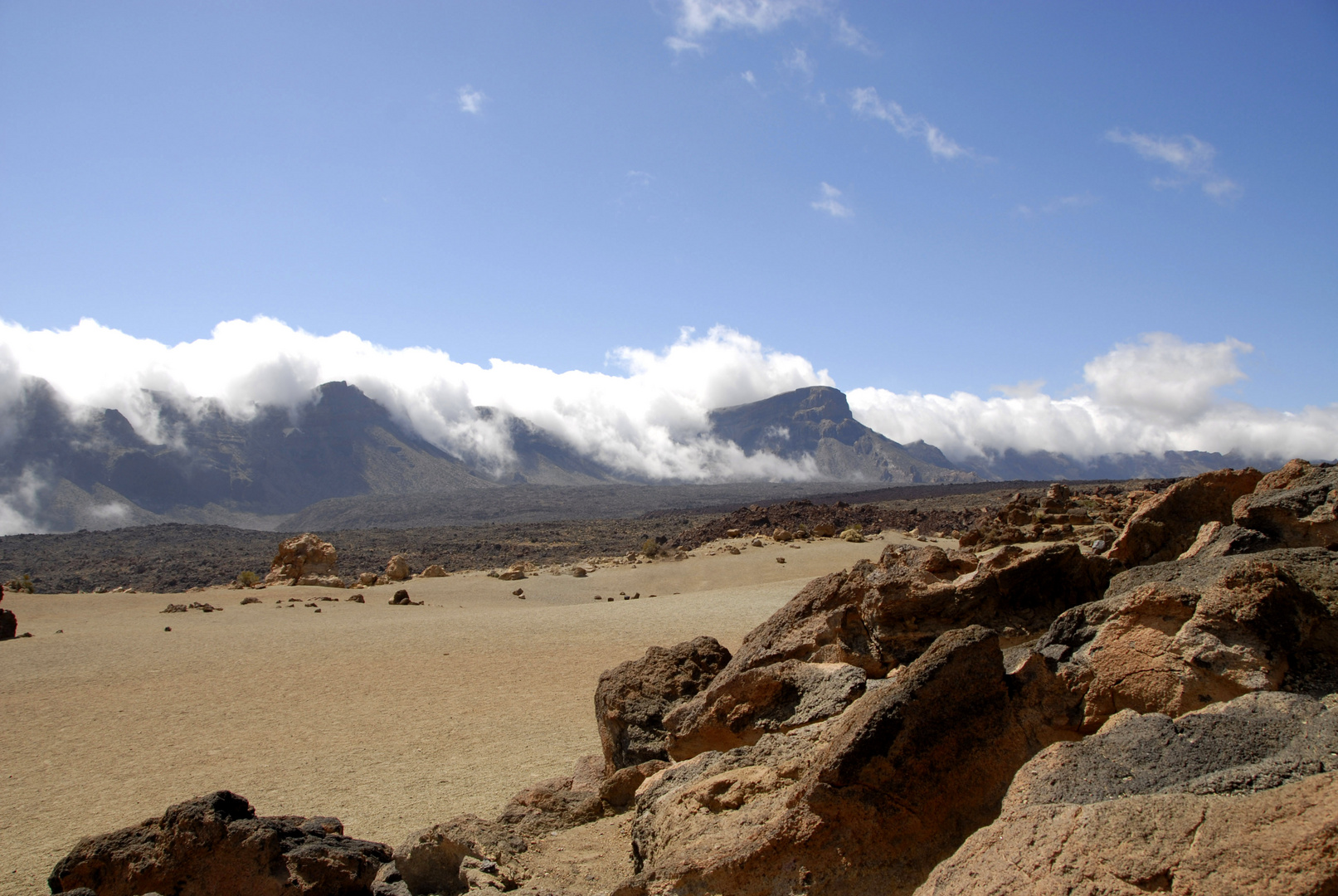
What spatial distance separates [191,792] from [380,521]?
9476 cm

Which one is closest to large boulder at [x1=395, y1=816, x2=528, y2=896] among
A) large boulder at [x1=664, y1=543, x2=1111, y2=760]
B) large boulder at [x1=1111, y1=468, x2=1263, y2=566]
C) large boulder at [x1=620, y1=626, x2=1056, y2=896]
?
large boulder at [x1=620, y1=626, x2=1056, y2=896]

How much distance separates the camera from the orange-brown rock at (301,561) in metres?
27.5

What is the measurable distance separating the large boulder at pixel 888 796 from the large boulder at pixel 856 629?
1320 mm

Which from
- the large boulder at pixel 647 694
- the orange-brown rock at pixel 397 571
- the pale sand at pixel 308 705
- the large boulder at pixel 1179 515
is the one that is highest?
the large boulder at pixel 1179 515

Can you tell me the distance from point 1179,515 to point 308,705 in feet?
36.1

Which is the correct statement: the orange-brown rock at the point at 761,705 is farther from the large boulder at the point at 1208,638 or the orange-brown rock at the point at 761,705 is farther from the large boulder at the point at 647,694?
the large boulder at the point at 1208,638

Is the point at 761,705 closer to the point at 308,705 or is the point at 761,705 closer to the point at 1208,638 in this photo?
the point at 1208,638

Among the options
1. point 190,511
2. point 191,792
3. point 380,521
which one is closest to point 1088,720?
point 191,792

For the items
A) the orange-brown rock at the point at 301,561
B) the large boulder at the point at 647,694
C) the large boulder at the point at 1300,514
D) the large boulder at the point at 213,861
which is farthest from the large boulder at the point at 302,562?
the large boulder at the point at 1300,514

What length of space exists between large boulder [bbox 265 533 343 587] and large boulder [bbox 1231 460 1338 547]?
26579mm

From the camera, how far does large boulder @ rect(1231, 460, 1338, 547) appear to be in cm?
527

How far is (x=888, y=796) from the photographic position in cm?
358

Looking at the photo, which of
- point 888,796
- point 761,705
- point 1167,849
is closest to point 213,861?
point 761,705

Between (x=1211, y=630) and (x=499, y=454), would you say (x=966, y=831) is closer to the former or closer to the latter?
(x=1211, y=630)
